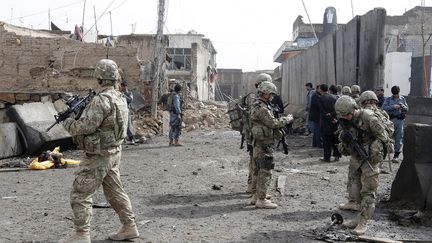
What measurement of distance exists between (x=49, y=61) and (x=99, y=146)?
13.7 metres

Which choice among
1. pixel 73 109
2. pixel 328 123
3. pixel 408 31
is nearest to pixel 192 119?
pixel 328 123

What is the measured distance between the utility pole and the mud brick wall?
70 cm

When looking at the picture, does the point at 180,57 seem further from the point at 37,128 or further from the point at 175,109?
the point at 37,128

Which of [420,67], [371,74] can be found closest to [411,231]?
[371,74]

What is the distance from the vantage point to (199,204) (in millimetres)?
6824

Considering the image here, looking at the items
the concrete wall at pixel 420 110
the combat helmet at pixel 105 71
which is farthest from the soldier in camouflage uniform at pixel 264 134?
the concrete wall at pixel 420 110

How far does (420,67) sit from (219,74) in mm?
30933

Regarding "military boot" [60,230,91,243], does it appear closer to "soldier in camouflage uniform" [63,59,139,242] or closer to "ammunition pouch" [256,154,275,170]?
"soldier in camouflage uniform" [63,59,139,242]

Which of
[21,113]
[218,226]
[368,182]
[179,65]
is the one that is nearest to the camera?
[368,182]

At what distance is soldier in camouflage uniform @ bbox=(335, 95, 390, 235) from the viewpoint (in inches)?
208

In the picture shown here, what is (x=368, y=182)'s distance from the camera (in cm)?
533

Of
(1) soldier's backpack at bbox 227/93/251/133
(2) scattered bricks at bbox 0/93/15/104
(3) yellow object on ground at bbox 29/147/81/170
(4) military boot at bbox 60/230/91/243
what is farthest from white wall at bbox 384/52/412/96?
(4) military boot at bbox 60/230/91/243

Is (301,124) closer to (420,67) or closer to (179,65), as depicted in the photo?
(420,67)

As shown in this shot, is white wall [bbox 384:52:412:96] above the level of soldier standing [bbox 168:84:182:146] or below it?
above
